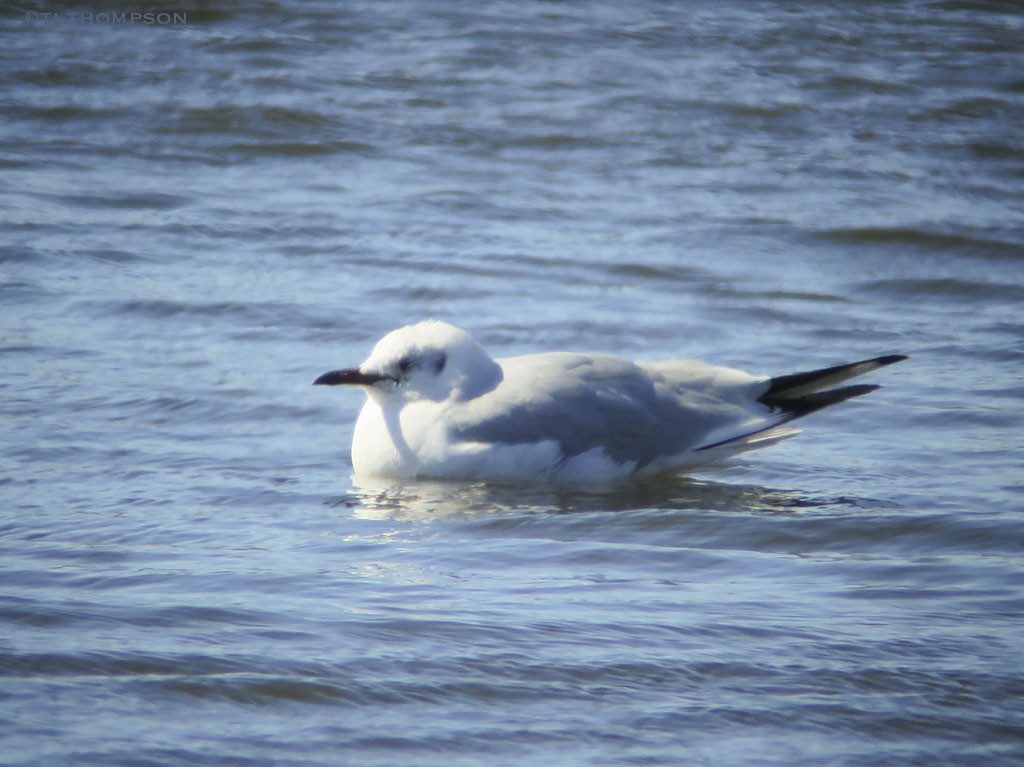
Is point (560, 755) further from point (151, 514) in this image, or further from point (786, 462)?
point (786, 462)

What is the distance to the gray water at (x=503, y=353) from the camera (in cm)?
310

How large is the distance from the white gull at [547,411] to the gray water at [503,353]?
0.11 m

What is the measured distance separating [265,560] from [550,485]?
1.27 meters

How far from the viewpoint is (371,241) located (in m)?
8.20

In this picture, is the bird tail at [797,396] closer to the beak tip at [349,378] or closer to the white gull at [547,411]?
the white gull at [547,411]

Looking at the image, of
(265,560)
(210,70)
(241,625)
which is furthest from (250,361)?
(210,70)

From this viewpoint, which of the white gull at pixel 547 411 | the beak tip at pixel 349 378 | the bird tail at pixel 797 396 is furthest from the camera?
the bird tail at pixel 797 396

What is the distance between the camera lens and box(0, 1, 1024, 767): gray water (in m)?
3.10

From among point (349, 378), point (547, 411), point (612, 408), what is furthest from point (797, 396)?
point (349, 378)

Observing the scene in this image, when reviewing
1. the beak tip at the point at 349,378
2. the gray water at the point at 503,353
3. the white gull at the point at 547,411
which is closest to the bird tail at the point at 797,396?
the white gull at the point at 547,411

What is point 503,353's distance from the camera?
655 cm

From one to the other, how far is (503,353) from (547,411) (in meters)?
1.60

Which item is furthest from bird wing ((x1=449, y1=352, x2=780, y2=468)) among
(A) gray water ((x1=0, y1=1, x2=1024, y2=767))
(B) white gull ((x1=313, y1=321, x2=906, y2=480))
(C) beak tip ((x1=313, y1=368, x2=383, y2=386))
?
(C) beak tip ((x1=313, y1=368, x2=383, y2=386))

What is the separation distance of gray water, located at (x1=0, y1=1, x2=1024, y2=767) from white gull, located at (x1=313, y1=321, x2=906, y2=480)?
11 centimetres
